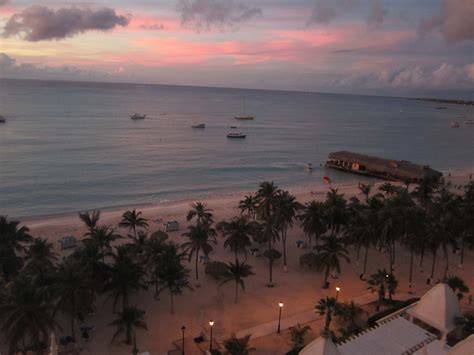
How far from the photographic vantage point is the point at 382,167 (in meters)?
88.3

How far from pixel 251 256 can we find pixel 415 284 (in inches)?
636

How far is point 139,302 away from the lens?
103ft

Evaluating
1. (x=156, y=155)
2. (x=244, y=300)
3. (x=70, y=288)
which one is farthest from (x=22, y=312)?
(x=156, y=155)

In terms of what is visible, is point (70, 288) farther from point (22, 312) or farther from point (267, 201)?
point (267, 201)

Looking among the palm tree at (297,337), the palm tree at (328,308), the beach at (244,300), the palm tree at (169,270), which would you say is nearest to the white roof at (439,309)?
the palm tree at (328,308)

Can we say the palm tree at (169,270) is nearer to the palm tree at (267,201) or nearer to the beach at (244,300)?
the beach at (244,300)

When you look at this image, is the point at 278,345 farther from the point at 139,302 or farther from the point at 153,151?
the point at 153,151

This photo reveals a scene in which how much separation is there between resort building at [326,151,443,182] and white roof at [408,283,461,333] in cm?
5512

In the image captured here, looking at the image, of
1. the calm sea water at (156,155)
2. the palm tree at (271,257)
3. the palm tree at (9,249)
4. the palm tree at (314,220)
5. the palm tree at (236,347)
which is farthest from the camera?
the calm sea water at (156,155)

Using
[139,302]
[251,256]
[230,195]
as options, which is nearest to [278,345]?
[139,302]

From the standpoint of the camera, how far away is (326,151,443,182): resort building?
81000 mm

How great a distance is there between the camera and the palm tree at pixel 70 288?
24438 millimetres

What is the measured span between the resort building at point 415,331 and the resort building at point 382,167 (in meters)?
55.2

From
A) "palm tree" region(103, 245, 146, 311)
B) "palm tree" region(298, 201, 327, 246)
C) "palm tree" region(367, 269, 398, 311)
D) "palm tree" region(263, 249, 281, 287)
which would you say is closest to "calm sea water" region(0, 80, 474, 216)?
"palm tree" region(263, 249, 281, 287)
